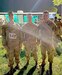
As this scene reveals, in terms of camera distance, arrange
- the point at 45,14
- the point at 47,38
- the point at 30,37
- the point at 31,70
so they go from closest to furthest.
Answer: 1. the point at 45,14
2. the point at 47,38
3. the point at 31,70
4. the point at 30,37

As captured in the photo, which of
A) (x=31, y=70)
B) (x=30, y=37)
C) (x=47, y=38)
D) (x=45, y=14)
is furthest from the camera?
(x=30, y=37)

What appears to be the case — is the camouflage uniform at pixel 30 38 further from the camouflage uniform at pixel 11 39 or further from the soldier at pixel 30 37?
the camouflage uniform at pixel 11 39

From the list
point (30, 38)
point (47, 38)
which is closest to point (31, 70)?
point (30, 38)

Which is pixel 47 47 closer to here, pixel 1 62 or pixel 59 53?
pixel 1 62

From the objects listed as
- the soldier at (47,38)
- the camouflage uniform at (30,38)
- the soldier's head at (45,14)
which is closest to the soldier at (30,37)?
the camouflage uniform at (30,38)

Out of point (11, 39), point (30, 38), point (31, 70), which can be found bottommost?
point (31, 70)

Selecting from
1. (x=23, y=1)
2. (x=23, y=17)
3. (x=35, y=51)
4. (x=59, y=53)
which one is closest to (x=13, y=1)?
(x=23, y=1)

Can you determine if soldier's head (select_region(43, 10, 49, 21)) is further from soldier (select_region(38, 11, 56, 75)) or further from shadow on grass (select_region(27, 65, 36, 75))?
shadow on grass (select_region(27, 65, 36, 75))

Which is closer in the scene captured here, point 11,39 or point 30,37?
point 11,39

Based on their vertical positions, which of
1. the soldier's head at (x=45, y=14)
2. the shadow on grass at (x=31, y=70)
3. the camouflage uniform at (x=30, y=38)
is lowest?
the shadow on grass at (x=31, y=70)

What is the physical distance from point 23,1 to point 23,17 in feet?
66.0

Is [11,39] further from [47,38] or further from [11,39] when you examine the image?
[47,38]

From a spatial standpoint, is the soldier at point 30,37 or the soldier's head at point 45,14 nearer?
the soldier's head at point 45,14

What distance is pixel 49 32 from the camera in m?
10.5
